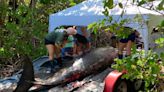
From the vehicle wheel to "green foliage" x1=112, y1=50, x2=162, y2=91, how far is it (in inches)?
120

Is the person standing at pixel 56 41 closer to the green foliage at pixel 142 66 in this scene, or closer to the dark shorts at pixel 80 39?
the dark shorts at pixel 80 39

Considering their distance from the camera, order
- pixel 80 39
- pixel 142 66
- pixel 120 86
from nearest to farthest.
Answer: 1. pixel 142 66
2. pixel 120 86
3. pixel 80 39

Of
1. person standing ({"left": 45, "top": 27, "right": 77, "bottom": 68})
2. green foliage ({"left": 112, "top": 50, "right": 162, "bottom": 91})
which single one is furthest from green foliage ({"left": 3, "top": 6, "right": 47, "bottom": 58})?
green foliage ({"left": 112, "top": 50, "right": 162, "bottom": 91})

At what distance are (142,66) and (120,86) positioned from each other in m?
3.41

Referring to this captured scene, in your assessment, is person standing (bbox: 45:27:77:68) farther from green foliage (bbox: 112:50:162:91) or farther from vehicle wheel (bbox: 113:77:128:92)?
green foliage (bbox: 112:50:162:91)

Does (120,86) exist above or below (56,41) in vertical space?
below

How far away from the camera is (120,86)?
24.6 feet

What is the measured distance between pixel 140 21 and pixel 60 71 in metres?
3.23

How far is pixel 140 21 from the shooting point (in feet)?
16.5

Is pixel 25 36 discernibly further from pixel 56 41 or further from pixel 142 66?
pixel 142 66

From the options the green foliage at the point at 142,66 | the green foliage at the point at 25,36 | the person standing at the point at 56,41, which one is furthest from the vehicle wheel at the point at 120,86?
the green foliage at the point at 25,36

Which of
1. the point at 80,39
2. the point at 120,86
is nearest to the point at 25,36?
the point at 80,39

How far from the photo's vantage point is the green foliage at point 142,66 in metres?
3.98

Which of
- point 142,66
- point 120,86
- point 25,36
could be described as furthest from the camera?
point 25,36
